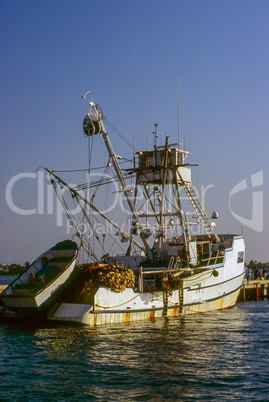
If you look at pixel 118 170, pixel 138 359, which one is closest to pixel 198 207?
pixel 118 170

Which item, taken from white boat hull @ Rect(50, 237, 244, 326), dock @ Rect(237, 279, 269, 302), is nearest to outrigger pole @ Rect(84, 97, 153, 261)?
white boat hull @ Rect(50, 237, 244, 326)

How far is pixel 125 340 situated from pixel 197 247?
1533cm

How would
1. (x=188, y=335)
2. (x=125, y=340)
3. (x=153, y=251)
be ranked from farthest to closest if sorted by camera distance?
1. (x=153, y=251)
2. (x=188, y=335)
3. (x=125, y=340)

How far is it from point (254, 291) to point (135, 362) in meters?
40.1

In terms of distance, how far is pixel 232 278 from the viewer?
37.5 meters

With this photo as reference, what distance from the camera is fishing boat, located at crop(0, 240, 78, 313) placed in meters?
26.6

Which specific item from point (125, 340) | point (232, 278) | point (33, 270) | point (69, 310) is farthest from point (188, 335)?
point (232, 278)

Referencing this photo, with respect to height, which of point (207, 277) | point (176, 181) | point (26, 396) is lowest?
point (26, 396)

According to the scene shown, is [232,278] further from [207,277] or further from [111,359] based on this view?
[111,359]

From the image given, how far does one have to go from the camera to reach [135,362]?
19844 mm

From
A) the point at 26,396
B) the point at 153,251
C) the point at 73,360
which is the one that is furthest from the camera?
the point at 153,251

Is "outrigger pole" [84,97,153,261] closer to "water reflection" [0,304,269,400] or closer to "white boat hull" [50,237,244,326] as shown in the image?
"white boat hull" [50,237,244,326]

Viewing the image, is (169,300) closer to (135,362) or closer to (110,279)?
(110,279)

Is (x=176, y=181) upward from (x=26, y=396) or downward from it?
upward
